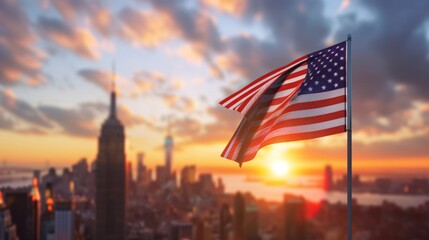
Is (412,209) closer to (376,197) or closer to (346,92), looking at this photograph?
(376,197)

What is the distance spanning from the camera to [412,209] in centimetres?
8525

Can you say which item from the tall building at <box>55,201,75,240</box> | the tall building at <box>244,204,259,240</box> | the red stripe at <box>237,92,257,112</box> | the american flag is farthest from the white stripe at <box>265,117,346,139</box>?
the tall building at <box>244,204,259,240</box>

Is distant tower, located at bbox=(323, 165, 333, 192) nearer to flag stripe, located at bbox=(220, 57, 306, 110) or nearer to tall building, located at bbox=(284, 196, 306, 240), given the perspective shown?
tall building, located at bbox=(284, 196, 306, 240)

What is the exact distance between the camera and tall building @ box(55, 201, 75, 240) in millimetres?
110625

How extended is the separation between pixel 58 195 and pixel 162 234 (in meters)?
43.8

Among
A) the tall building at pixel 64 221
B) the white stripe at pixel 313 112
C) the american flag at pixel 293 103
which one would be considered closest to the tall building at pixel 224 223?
the tall building at pixel 64 221

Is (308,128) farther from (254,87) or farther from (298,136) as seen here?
(254,87)

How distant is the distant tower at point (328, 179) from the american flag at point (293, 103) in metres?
135

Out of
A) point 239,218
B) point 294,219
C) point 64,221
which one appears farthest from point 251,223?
point 64,221

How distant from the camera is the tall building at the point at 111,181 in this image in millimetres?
140875

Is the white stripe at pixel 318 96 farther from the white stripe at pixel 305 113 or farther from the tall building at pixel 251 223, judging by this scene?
the tall building at pixel 251 223

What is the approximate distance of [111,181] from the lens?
149m

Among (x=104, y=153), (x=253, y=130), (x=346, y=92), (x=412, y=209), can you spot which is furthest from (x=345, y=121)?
(x=104, y=153)

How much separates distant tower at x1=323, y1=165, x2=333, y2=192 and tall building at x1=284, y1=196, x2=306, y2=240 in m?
24.1
